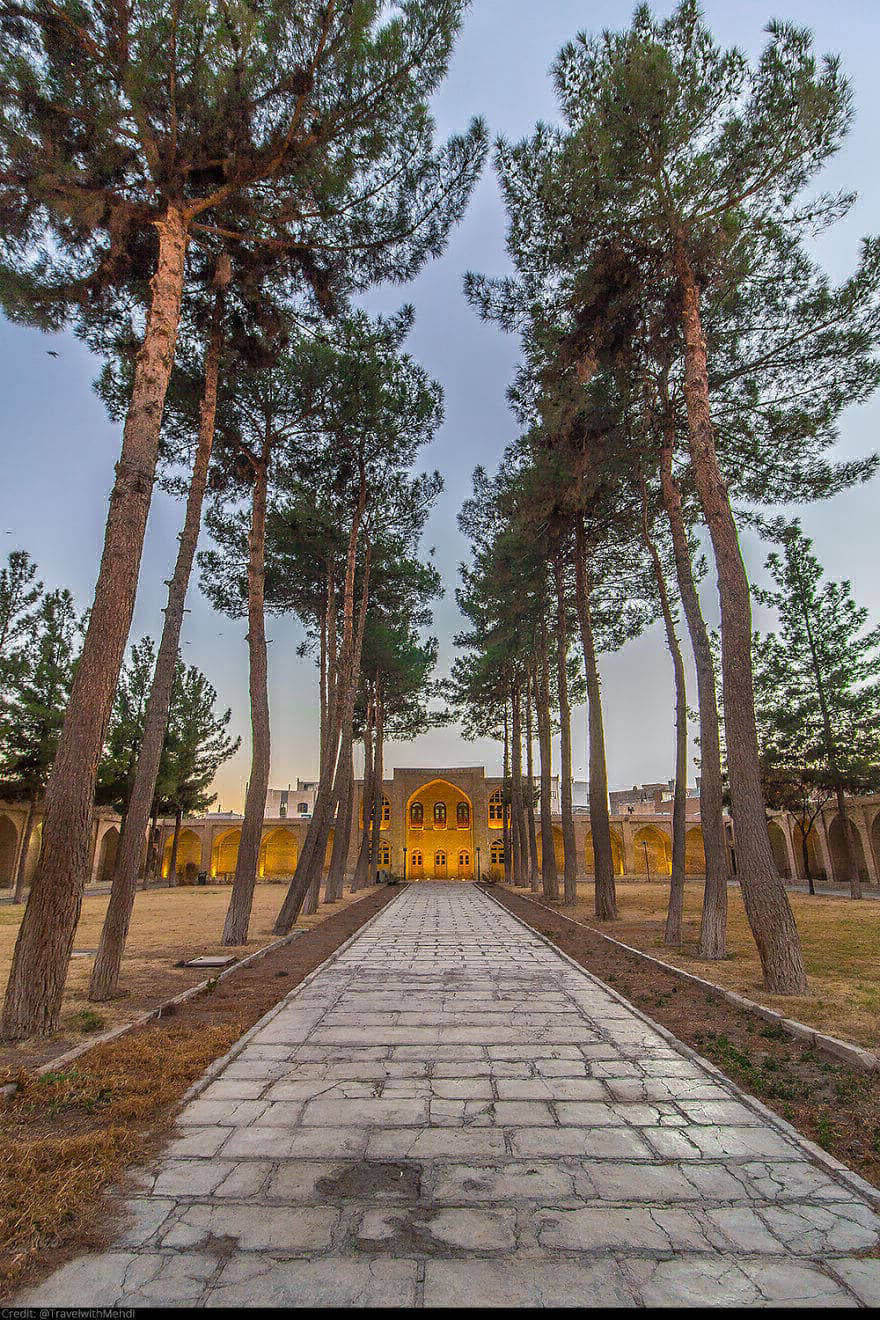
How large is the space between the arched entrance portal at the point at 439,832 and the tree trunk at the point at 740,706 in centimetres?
3389

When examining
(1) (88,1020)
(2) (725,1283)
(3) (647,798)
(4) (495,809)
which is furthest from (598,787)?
(3) (647,798)

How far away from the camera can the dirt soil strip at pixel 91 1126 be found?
7.33 feet

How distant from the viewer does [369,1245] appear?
2.15m

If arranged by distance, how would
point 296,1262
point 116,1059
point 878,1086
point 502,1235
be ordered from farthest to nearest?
point 116,1059 < point 878,1086 < point 502,1235 < point 296,1262

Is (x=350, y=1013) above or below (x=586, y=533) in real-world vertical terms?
below

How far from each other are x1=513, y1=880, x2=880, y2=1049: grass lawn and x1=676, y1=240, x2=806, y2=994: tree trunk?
422mm

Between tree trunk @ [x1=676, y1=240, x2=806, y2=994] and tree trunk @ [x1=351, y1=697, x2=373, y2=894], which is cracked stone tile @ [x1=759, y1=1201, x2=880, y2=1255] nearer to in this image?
tree trunk @ [x1=676, y1=240, x2=806, y2=994]

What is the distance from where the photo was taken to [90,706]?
528 centimetres

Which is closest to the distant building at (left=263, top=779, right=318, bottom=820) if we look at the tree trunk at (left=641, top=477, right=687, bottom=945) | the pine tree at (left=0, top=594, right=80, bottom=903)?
the pine tree at (left=0, top=594, right=80, bottom=903)

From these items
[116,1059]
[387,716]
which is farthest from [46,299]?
[387,716]

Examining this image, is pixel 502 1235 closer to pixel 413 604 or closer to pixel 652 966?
pixel 652 966

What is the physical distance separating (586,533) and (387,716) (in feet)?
48.7

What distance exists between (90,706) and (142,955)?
5.17m

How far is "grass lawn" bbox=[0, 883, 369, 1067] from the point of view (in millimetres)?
4992
